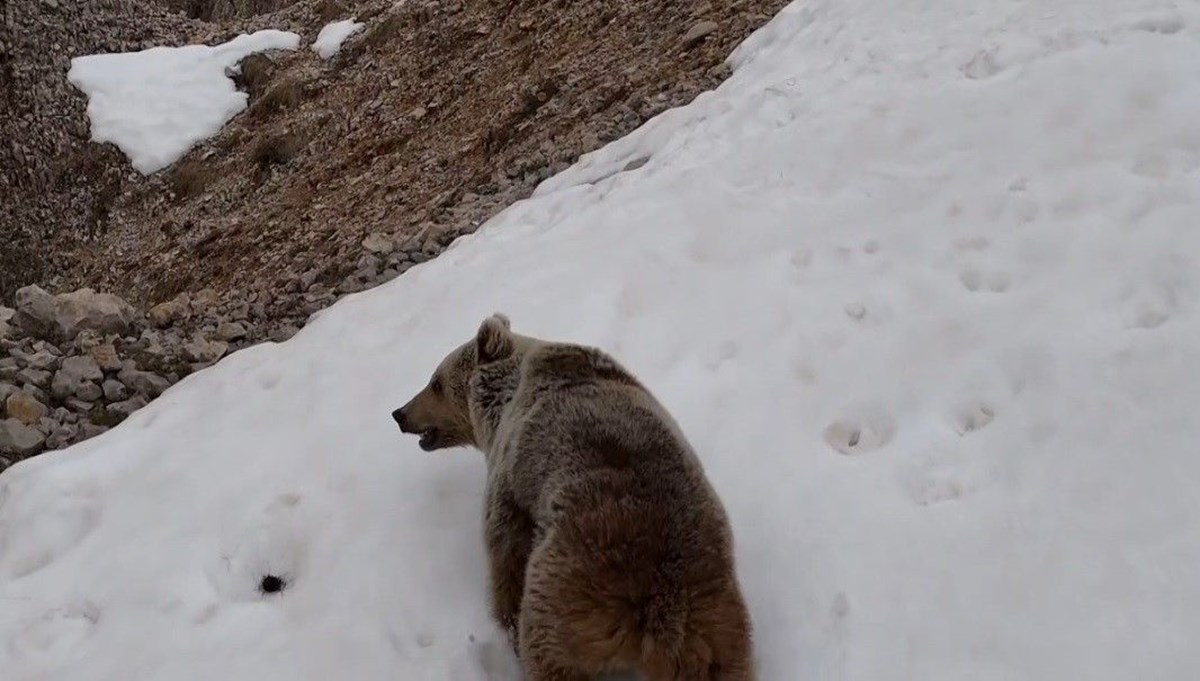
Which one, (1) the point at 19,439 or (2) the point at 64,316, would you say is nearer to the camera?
(1) the point at 19,439

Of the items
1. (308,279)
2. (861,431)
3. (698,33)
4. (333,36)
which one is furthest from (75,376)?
(333,36)

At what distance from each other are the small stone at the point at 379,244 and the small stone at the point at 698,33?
4.32 m

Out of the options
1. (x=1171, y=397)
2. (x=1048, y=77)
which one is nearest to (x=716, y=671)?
(x=1171, y=397)

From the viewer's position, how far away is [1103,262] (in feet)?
15.4

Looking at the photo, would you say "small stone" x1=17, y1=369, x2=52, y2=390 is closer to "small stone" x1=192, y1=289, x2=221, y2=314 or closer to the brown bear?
"small stone" x1=192, y1=289, x2=221, y2=314

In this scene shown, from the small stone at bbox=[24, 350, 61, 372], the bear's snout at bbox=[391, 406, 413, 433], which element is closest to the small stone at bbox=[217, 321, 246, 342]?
the small stone at bbox=[24, 350, 61, 372]

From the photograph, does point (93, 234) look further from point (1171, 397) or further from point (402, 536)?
point (1171, 397)

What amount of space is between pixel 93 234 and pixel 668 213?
1282 cm

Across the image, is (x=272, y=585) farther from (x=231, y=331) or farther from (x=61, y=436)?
(x=231, y=331)

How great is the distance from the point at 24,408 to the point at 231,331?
199 centimetres

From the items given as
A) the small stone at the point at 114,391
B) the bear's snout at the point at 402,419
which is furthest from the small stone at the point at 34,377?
the bear's snout at the point at 402,419

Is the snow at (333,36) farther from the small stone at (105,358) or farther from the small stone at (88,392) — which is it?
the small stone at (88,392)

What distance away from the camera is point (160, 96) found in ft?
55.4

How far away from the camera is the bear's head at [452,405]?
4766 millimetres
